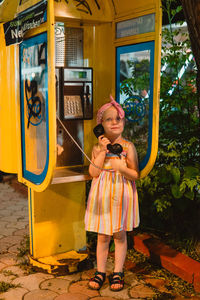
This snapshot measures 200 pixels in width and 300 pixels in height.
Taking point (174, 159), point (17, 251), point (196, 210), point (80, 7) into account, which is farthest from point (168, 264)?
point (80, 7)

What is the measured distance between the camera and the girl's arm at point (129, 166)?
2656 mm

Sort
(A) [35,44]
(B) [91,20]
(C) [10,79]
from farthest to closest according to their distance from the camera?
1. (B) [91,20]
2. (C) [10,79]
3. (A) [35,44]

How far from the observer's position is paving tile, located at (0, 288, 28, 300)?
8.63ft

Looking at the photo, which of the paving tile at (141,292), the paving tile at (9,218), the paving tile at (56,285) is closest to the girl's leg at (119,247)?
the paving tile at (141,292)

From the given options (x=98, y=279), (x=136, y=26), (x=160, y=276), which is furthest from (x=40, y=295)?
(x=136, y=26)

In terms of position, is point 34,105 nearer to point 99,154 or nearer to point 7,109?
point 7,109

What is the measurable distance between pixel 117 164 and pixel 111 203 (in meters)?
0.26

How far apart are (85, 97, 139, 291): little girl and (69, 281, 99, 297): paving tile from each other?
38mm

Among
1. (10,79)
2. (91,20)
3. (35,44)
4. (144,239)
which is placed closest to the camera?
A: (35,44)

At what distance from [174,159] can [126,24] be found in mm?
1150

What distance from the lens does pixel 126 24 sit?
116 inches

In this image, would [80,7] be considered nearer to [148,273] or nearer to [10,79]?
[10,79]

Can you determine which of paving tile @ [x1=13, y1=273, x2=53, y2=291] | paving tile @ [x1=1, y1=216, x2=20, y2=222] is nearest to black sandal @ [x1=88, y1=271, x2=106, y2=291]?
paving tile @ [x1=13, y1=273, x2=53, y2=291]

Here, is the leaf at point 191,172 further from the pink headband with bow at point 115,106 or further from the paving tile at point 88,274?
the paving tile at point 88,274
